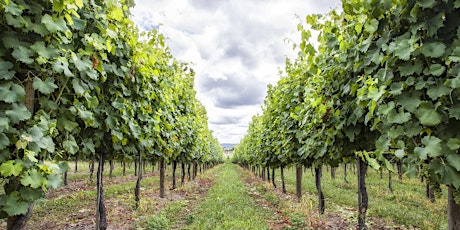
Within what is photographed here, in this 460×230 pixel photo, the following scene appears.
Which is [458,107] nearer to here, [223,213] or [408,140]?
[408,140]

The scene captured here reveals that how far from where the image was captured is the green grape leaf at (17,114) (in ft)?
7.91

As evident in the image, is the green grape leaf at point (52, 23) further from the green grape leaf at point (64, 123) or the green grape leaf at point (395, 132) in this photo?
the green grape leaf at point (395, 132)

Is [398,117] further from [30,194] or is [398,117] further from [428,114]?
[30,194]

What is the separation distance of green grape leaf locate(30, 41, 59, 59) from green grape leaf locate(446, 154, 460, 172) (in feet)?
12.6

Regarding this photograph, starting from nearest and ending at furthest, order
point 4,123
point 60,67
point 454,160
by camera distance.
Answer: point 4,123 < point 454,160 < point 60,67

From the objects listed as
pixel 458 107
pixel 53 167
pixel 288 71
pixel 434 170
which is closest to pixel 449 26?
pixel 458 107

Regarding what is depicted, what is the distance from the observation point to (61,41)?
3.10m

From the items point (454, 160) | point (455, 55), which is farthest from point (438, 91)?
point (454, 160)

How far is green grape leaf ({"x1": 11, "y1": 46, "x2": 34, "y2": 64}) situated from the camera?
2574 millimetres

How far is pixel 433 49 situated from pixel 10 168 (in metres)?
3.89

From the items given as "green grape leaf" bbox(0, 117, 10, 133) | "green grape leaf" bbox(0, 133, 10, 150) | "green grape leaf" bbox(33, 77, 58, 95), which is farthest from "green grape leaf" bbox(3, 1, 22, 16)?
"green grape leaf" bbox(0, 133, 10, 150)

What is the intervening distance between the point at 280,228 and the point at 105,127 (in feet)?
18.5

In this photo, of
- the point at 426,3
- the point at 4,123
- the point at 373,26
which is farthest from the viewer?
the point at 373,26

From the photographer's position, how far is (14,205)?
8.11ft
